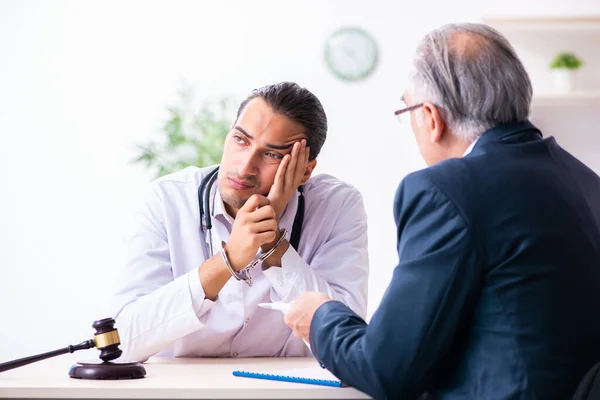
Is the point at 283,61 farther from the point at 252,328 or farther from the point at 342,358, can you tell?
the point at 342,358

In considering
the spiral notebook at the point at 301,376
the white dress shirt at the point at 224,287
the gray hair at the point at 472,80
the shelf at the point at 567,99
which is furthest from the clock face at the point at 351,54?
the gray hair at the point at 472,80

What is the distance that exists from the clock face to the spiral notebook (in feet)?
10.3

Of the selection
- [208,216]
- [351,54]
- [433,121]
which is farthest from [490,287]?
[351,54]

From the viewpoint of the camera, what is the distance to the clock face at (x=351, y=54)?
472cm

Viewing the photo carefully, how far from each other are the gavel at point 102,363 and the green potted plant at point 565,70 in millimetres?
3428

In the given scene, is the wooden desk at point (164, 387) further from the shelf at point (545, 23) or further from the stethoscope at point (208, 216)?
the shelf at point (545, 23)

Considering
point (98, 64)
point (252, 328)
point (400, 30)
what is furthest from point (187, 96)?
point (252, 328)

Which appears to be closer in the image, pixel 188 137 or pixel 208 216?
pixel 208 216

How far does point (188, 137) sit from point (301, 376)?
2.97 meters

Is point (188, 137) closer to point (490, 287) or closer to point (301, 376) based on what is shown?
point (301, 376)

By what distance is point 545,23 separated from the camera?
437 cm

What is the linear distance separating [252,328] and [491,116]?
103 cm

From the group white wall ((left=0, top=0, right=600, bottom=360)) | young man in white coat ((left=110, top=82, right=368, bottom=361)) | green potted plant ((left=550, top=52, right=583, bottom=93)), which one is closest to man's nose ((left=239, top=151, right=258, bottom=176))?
young man in white coat ((left=110, top=82, right=368, bottom=361))

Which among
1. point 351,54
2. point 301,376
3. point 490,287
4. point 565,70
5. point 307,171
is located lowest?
point 301,376
